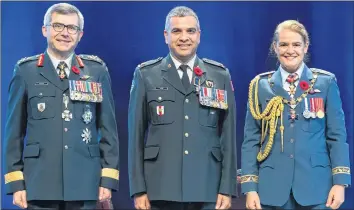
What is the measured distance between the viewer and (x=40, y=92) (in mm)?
3689

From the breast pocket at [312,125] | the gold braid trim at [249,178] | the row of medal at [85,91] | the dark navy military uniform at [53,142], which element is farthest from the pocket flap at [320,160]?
the row of medal at [85,91]

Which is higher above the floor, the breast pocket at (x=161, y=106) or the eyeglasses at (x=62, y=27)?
the eyeglasses at (x=62, y=27)

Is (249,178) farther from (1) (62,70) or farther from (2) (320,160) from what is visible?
(1) (62,70)

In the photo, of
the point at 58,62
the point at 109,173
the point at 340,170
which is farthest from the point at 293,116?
the point at 58,62

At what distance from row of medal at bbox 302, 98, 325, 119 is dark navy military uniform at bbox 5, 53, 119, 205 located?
3.36 feet

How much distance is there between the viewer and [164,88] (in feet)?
12.4

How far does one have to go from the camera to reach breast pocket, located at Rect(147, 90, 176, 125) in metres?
3.72

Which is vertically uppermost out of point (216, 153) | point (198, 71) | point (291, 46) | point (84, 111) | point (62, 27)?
point (62, 27)

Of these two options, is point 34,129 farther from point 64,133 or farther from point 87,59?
point 87,59

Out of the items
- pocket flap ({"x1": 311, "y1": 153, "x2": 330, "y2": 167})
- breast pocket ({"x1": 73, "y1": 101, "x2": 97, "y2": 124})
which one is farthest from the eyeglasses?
pocket flap ({"x1": 311, "y1": 153, "x2": 330, "y2": 167})

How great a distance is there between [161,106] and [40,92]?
2.08 feet

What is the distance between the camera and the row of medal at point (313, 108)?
12.3 feet

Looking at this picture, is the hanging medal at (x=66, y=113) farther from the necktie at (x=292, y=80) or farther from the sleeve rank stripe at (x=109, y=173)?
the necktie at (x=292, y=80)

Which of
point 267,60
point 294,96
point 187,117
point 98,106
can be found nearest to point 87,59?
point 98,106
